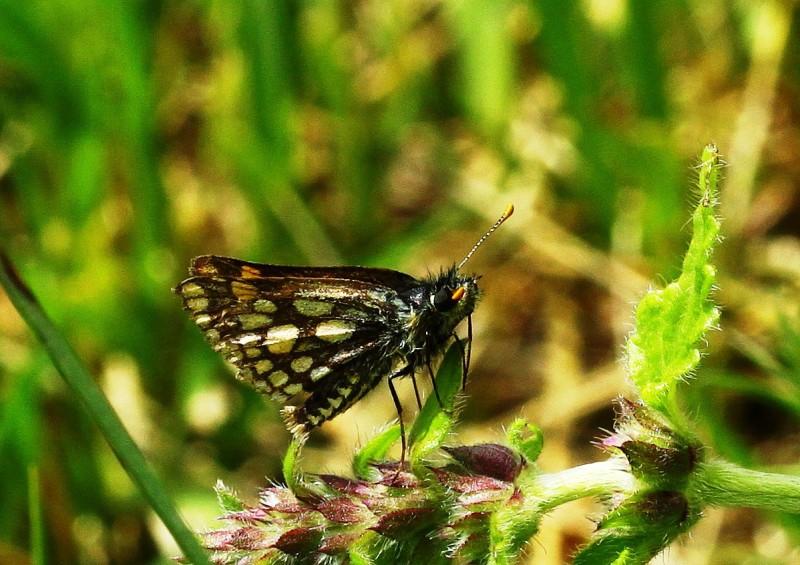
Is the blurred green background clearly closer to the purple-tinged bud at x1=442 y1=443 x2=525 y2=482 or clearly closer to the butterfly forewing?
the butterfly forewing

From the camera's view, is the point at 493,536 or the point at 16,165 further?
the point at 16,165

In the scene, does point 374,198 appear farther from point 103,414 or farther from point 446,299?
point 103,414

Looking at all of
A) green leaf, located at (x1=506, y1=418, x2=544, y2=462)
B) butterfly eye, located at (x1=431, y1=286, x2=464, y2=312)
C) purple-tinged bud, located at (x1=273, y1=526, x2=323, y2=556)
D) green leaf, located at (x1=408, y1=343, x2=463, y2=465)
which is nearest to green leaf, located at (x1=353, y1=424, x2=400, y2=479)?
green leaf, located at (x1=408, y1=343, x2=463, y2=465)

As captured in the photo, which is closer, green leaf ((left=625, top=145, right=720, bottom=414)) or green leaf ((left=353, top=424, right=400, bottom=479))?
green leaf ((left=625, top=145, right=720, bottom=414))

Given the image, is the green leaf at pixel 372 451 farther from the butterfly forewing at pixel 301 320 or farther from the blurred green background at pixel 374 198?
the blurred green background at pixel 374 198

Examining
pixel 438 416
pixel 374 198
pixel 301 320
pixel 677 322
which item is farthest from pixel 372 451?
pixel 374 198

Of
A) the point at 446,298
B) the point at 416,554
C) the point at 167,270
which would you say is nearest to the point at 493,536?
the point at 416,554

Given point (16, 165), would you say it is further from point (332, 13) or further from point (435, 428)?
point (435, 428)

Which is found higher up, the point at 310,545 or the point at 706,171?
the point at 706,171
